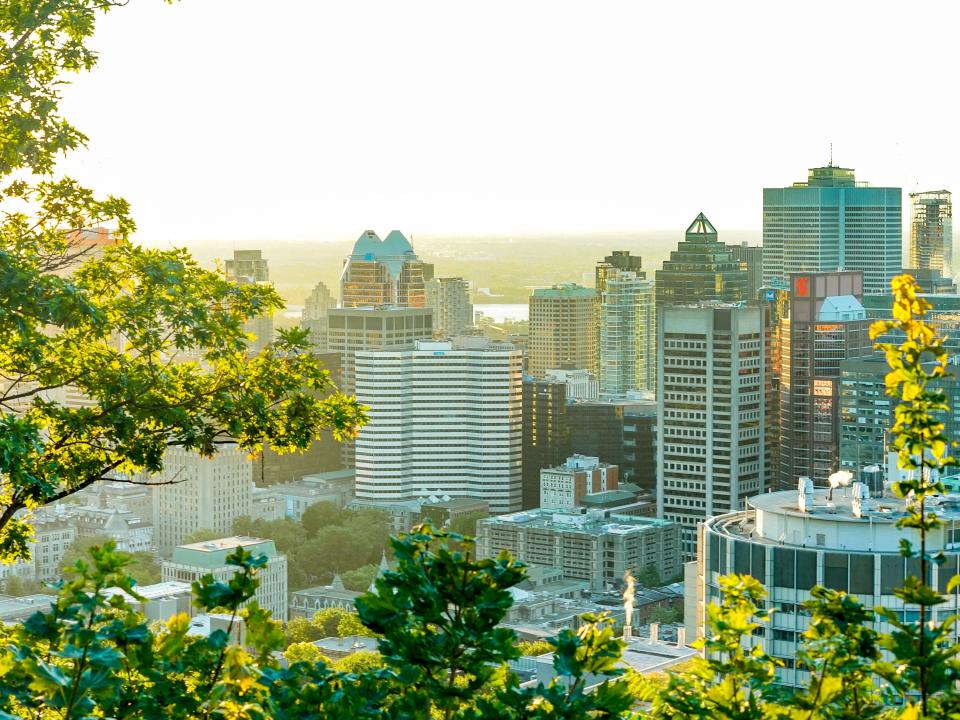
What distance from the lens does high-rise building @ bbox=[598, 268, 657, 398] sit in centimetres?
5600

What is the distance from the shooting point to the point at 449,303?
6125 cm

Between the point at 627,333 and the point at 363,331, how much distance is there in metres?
11.3

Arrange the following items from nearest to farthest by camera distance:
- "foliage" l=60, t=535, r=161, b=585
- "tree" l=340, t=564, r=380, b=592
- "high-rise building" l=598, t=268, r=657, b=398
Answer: "tree" l=340, t=564, r=380, b=592 < "foliage" l=60, t=535, r=161, b=585 < "high-rise building" l=598, t=268, r=657, b=398

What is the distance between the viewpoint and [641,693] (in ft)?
13.7

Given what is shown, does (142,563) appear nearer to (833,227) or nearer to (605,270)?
(605,270)

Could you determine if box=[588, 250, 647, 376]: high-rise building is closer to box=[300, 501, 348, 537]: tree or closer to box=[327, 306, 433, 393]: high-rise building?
box=[327, 306, 433, 393]: high-rise building

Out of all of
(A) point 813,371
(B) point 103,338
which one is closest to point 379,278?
(A) point 813,371

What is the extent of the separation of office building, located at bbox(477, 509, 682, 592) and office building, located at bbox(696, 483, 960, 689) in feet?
67.4

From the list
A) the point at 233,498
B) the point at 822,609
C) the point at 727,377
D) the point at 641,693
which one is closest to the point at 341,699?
the point at 822,609

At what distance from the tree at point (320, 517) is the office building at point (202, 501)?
5.97 feet

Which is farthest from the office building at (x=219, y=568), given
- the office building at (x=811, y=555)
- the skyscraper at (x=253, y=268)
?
the office building at (x=811, y=555)

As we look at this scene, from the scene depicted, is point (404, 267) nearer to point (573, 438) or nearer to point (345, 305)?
point (345, 305)

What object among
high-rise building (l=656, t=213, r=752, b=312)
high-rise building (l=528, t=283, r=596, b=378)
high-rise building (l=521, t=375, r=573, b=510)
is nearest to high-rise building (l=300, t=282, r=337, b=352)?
high-rise building (l=528, t=283, r=596, b=378)

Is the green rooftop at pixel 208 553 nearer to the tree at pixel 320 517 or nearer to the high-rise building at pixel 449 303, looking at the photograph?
the tree at pixel 320 517
